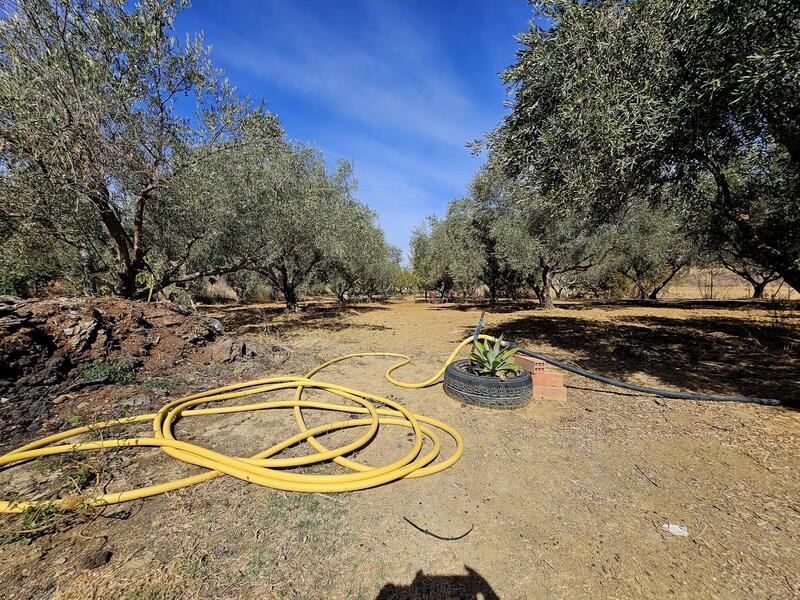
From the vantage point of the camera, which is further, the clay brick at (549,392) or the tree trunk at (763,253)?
the tree trunk at (763,253)

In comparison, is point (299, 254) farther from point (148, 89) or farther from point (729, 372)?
point (729, 372)

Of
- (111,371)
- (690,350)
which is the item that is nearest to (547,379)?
(690,350)

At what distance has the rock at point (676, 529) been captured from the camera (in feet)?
7.41

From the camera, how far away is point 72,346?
5.01 m

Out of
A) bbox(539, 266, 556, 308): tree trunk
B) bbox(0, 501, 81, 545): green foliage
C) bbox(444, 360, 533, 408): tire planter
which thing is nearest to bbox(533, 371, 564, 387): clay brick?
bbox(444, 360, 533, 408): tire planter

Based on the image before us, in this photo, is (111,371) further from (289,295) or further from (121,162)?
(289,295)

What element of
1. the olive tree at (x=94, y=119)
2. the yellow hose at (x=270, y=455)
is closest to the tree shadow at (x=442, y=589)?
the yellow hose at (x=270, y=455)

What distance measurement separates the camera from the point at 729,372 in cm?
574

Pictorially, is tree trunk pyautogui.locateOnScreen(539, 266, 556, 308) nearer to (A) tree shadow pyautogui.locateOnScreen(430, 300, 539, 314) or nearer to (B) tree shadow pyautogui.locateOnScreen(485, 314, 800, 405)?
(A) tree shadow pyautogui.locateOnScreen(430, 300, 539, 314)

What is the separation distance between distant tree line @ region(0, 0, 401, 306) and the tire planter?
780cm

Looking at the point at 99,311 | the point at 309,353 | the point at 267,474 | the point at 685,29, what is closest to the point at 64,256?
the point at 99,311

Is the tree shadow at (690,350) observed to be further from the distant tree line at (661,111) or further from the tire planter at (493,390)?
the tire planter at (493,390)

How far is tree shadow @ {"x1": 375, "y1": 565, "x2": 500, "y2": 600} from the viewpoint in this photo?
182 centimetres

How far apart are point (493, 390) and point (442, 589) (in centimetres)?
288
